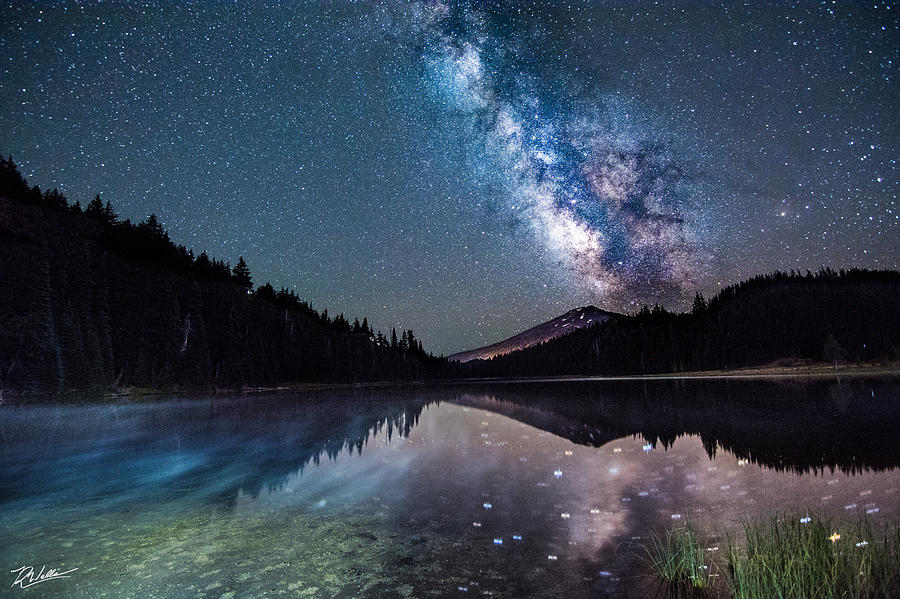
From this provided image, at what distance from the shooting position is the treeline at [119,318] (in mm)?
55906

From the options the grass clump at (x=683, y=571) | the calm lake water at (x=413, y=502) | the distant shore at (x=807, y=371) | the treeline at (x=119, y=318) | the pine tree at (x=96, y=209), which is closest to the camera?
the grass clump at (x=683, y=571)

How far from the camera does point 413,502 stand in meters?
11.2

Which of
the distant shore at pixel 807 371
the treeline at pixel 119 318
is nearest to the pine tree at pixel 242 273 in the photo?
the treeline at pixel 119 318

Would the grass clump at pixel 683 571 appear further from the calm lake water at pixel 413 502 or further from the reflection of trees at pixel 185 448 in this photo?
the reflection of trees at pixel 185 448

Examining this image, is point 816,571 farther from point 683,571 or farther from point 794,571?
point 683,571

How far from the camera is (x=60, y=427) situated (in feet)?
94.9

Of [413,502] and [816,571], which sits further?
[413,502]
